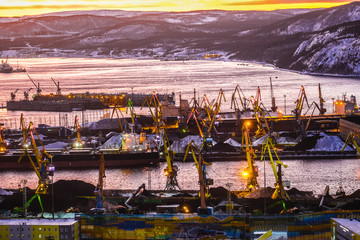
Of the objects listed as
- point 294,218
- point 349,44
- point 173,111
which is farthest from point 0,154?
point 349,44

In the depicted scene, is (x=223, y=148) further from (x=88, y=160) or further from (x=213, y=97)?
(x=213, y=97)

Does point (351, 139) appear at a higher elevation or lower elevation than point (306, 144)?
higher

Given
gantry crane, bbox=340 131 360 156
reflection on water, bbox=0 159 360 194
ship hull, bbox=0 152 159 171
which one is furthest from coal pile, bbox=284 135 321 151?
ship hull, bbox=0 152 159 171

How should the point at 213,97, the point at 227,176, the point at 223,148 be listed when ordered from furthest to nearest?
the point at 213,97
the point at 223,148
the point at 227,176

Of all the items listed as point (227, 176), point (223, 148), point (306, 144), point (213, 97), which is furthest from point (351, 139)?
point (213, 97)

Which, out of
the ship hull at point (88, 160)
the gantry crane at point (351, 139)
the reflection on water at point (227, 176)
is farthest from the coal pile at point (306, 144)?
the ship hull at point (88, 160)

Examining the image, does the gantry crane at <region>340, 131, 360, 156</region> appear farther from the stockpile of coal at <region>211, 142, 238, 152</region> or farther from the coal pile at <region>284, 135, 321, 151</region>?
the stockpile of coal at <region>211, 142, 238, 152</region>

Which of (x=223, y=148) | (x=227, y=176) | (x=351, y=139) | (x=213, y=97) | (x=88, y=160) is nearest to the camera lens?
(x=227, y=176)

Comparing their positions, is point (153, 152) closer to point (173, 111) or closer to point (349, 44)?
point (173, 111)

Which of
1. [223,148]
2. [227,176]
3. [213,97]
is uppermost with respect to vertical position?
[213,97]
